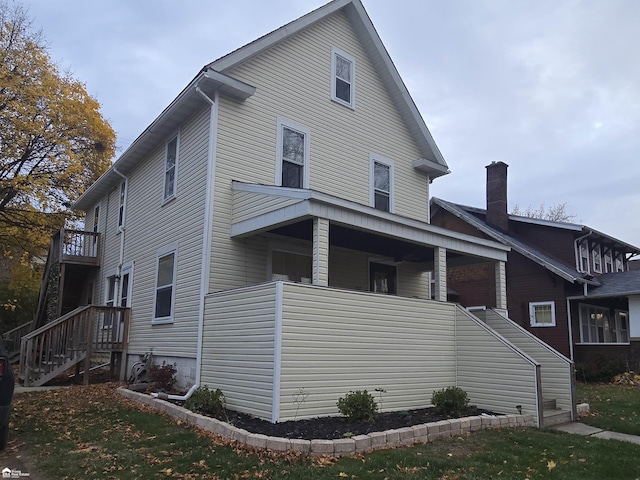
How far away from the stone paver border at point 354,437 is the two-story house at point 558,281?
38.4ft

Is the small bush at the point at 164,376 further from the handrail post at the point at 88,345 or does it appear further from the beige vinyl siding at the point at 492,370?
the beige vinyl siding at the point at 492,370

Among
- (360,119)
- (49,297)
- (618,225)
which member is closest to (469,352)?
(360,119)

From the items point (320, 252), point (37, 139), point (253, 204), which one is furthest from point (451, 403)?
point (37, 139)

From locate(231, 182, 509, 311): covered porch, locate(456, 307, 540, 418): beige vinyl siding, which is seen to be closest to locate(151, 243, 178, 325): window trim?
locate(231, 182, 509, 311): covered porch

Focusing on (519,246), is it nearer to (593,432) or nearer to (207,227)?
(593,432)

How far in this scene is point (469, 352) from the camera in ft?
34.7

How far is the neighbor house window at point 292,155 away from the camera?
11.9 metres

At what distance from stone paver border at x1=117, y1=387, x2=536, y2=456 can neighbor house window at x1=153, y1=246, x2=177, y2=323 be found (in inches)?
111

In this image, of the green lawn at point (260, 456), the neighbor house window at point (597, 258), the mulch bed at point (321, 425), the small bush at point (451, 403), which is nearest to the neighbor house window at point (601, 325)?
the neighbor house window at point (597, 258)

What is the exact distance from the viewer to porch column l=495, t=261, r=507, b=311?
1238 centimetres

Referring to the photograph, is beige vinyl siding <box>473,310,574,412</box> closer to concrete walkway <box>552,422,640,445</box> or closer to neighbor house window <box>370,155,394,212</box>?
concrete walkway <box>552,422,640,445</box>

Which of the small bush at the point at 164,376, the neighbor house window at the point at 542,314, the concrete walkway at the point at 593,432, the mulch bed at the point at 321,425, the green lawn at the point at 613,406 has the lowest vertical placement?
the concrete walkway at the point at 593,432

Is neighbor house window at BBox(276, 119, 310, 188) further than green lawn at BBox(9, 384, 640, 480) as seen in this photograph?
Yes

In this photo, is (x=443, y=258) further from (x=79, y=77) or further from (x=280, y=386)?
(x=79, y=77)
